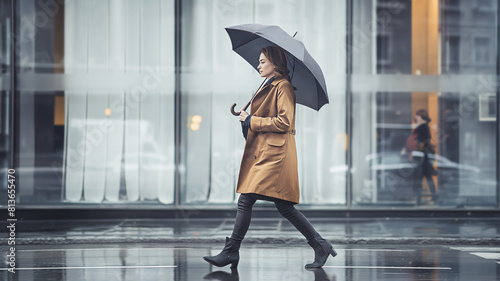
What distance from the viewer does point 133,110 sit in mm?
11312

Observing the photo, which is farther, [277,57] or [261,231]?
[261,231]

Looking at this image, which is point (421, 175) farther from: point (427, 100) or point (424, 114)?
point (427, 100)

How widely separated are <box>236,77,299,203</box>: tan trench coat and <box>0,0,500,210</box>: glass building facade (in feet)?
16.7

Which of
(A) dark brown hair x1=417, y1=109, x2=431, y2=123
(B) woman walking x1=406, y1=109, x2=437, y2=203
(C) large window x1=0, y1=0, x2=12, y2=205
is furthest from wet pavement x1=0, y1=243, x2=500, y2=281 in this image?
(A) dark brown hair x1=417, y1=109, x2=431, y2=123

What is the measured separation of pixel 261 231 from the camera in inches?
367

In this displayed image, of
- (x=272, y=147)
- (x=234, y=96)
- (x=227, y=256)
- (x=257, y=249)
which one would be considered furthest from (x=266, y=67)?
(x=234, y=96)

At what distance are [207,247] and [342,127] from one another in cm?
422

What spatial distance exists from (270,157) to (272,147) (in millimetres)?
94

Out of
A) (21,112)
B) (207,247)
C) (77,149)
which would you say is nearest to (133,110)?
(77,149)

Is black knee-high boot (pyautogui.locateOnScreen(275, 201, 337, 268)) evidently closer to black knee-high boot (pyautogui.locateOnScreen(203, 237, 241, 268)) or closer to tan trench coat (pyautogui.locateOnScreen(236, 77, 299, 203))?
tan trench coat (pyautogui.locateOnScreen(236, 77, 299, 203))

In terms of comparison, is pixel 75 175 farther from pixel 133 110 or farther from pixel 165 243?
pixel 165 243

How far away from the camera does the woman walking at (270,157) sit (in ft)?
20.2

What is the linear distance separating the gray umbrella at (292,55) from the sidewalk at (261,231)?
2475mm

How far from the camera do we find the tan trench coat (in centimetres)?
616
